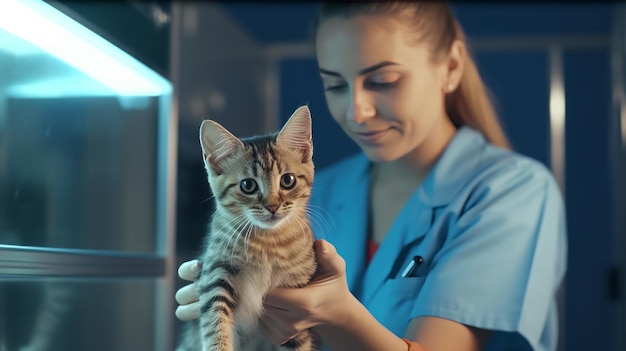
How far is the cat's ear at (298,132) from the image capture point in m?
0.87

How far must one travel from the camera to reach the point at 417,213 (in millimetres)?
1179

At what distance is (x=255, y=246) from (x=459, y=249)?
17.3 inches

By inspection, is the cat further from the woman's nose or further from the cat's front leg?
the woman's nose

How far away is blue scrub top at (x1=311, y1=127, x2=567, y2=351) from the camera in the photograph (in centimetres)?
109

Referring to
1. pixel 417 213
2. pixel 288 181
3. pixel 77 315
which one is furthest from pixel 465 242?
pixel 77 315

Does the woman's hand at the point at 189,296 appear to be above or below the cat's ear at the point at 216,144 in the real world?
below

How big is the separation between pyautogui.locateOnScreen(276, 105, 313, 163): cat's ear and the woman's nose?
0.12 meters

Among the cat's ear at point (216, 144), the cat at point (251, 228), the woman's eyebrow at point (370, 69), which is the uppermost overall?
the woman's eyebrow at point (370, 69)

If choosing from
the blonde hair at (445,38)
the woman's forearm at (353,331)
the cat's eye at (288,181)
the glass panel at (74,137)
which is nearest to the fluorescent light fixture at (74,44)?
the glass panel at (74,137)

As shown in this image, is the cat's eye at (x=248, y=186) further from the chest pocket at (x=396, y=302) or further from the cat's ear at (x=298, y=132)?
the chest pocket at (x=396, y=302)

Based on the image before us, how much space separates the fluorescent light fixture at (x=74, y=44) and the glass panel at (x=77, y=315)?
356mm

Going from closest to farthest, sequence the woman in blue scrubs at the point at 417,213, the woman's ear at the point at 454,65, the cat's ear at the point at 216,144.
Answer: the cat's ear at the point at 216,144 < the woman in blue scrubs at the point at 417,213 < the woman's ear at the point at 454,65

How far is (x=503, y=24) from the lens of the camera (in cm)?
232

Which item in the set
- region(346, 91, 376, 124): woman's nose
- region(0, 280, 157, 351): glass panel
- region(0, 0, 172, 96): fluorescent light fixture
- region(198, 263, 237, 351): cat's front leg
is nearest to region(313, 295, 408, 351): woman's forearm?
region(198, 263, 237, 351): cat's front leg
